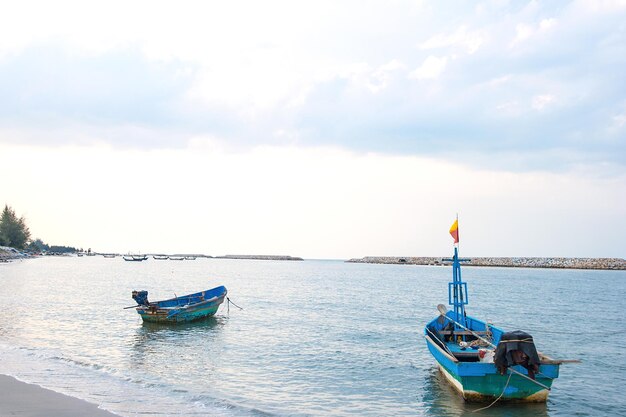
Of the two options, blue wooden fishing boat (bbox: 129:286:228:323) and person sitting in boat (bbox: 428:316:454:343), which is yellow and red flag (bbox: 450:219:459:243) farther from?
blue wooden fishing boat (bbox: 129:286:228:323)

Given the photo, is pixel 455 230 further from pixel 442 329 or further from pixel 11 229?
pixel 11 229

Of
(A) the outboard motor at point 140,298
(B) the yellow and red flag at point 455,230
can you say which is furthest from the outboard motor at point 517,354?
(A) the outboard motor at point 140,298

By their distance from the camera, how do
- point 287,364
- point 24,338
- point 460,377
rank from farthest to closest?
1. point 24,338
2. point 287,364
3. point 460,377

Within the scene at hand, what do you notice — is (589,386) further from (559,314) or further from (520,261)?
(520,261)

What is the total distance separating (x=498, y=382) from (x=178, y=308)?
2054 cm

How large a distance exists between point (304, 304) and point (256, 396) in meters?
28.7

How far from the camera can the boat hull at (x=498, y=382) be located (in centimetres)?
1312

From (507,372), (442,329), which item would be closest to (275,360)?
(442,329)

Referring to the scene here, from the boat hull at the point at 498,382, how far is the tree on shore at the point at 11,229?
15530 cm

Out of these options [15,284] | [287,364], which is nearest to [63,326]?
[287,364]

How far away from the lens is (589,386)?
1703 cm

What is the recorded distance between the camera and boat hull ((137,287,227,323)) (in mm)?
28594

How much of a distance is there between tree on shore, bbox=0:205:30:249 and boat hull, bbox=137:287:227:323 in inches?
5212

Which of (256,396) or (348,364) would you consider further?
(348,364)
